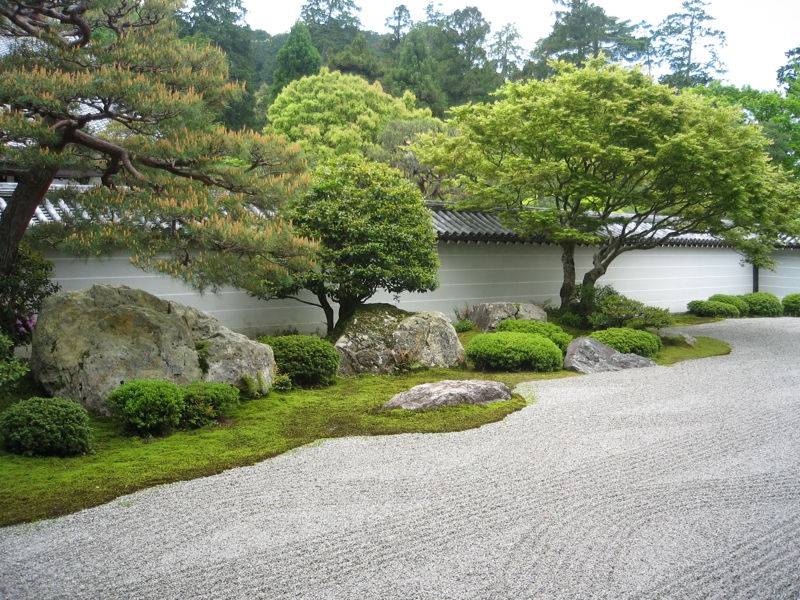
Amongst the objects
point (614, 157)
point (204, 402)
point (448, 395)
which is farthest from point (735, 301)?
point (204, 402)

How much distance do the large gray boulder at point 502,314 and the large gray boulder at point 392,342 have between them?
9.14 feet

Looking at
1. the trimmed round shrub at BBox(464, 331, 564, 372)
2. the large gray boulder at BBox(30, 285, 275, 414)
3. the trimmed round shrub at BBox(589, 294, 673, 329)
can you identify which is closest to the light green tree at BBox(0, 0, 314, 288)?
the large gray boulder at BBox(30, 285, 275, 414)

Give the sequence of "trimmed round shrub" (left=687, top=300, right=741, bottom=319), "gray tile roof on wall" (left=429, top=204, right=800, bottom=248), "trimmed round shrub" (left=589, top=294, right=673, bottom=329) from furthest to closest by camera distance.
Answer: "trimmed round shrub" (left=687, top=300, right=741, bottom=319) → "gray tile roof on wall" (left=429, top=204, right=800, bottom=248) → "trimmed round shrub" (left=589, top=294, right=673, bottom=329)

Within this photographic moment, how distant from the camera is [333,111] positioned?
25891 millimetres

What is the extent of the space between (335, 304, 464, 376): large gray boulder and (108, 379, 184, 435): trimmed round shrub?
12.0 ft

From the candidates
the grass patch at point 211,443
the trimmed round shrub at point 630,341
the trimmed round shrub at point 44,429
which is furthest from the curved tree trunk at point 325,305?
the trimmed round shrub at point 44,429

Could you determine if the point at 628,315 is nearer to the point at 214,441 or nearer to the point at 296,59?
the point at 214,441

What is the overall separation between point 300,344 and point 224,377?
1.46m

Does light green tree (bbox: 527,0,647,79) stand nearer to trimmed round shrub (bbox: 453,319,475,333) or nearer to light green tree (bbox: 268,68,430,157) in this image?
light green tree (bbox: 268,68,430,157)

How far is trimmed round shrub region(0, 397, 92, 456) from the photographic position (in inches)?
249

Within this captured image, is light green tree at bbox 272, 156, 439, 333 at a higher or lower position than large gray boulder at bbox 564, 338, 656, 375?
higher

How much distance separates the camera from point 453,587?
407 centimetres

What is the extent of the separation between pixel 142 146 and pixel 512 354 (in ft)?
20.8

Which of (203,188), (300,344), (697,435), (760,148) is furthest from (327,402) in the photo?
(760,148)
